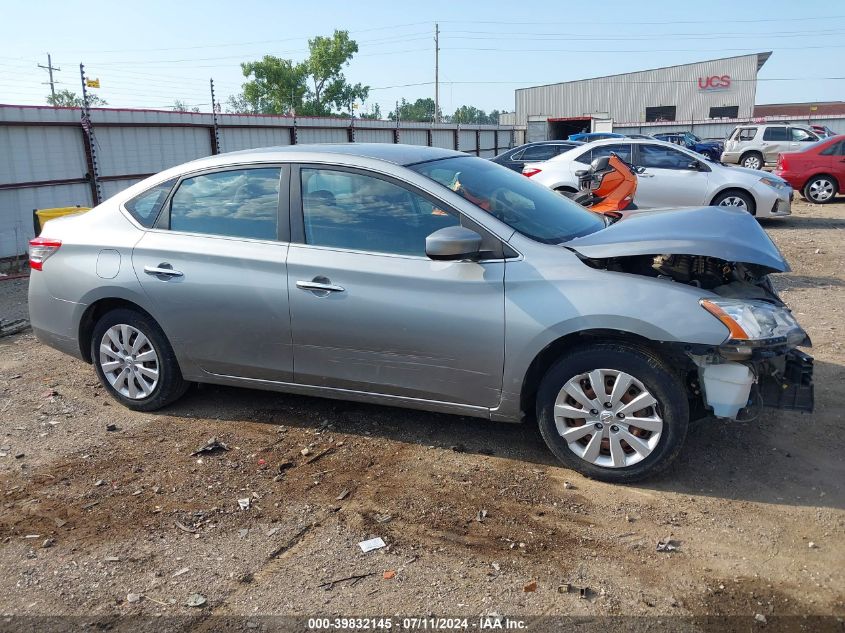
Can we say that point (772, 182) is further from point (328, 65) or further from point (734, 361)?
point (328, 65)

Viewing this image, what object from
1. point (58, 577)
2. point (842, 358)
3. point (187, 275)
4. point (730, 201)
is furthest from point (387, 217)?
point (730, 201)

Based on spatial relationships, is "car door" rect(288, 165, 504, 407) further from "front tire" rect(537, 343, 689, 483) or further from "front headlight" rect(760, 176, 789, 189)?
"front headlight" rect(760, 176, 789, 189)

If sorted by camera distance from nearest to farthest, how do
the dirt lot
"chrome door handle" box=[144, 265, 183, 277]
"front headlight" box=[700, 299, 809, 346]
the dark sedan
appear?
the dirt lot
"front headlight" box=[700, 299, 809, 346]
"chrome door handle" box=[144, 265, 183, 277]
the dark sedan

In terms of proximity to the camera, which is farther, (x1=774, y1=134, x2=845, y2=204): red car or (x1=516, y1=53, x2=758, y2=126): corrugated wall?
(x1=516, y1=53, x2=758, y2=126): corrugated wall

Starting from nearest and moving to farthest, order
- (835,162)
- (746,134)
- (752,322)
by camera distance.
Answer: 1. (752,322)
2. (835,162)
3. (746,134)

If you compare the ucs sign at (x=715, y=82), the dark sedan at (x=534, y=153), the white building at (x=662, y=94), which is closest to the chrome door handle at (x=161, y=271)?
the dark sedan at (x=534, y=153)

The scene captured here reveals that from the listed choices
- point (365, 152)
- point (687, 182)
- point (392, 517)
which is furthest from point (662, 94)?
point (392, 517)

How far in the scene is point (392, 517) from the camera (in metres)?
3.64

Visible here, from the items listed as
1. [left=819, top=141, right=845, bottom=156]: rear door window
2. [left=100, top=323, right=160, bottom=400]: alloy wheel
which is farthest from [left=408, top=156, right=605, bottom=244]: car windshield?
[left=819, top=141, right=845, bottom=156]: rear door window

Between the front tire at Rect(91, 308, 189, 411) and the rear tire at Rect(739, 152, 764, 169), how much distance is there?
2500cm

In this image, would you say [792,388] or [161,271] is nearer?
[792,388]

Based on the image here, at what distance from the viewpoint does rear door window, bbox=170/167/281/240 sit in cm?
453

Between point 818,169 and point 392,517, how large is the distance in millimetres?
16264

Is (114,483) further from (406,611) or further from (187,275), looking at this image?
(406,611)
